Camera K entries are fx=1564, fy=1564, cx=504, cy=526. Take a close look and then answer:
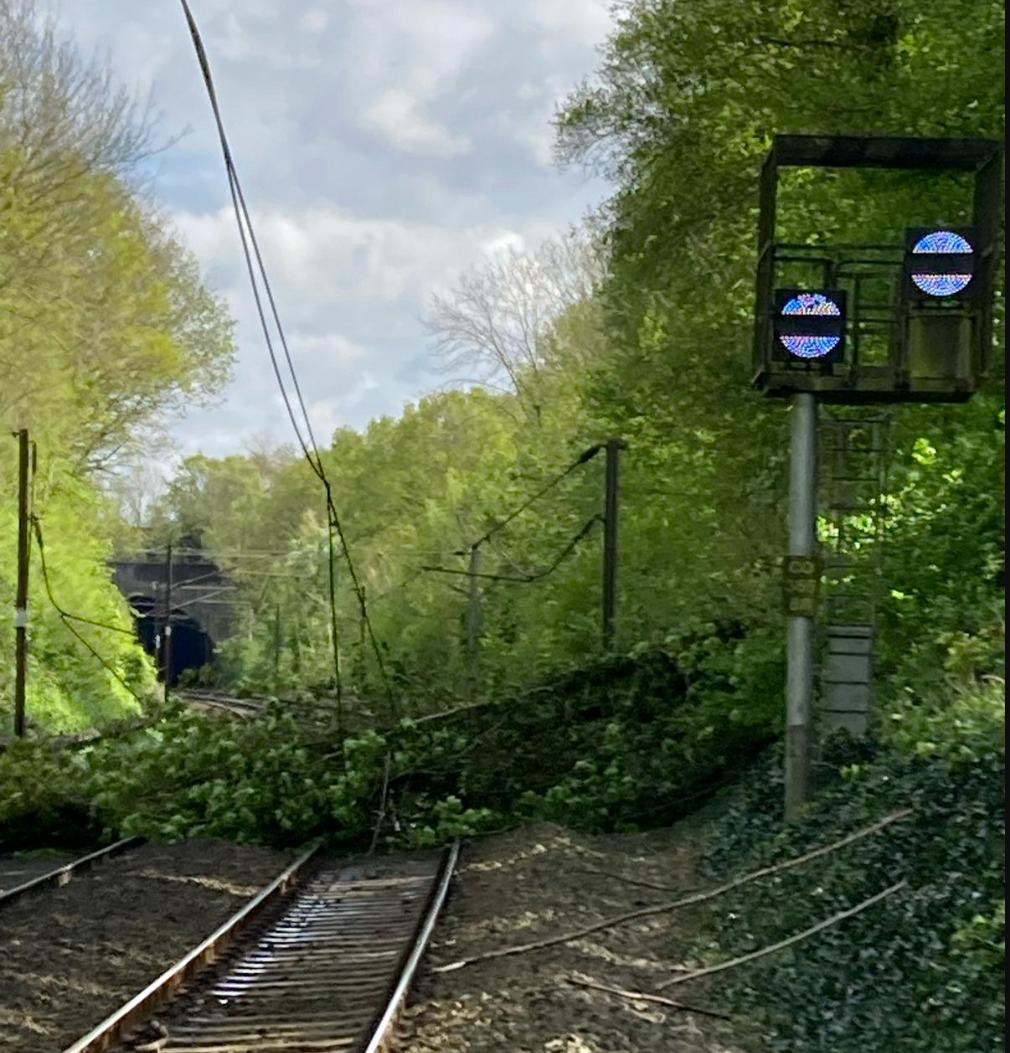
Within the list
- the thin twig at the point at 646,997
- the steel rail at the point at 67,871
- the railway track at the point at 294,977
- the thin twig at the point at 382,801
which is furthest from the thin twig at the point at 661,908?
the thin twig at the point at 382,801

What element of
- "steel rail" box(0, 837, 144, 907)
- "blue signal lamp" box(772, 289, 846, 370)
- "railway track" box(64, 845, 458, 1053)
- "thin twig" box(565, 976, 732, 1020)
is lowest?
"steel rail" box(0, 837, 144, 907)

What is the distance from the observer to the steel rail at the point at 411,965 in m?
8.39

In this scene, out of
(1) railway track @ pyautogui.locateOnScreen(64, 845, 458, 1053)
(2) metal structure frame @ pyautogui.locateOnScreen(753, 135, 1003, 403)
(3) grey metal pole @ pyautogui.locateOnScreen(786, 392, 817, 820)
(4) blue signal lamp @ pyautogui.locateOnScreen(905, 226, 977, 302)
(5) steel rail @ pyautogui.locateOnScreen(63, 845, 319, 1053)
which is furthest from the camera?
(3) grey metal pole @ pyautogui.locateOnScreen(786, 392, 817, 820)

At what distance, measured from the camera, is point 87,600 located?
131ft

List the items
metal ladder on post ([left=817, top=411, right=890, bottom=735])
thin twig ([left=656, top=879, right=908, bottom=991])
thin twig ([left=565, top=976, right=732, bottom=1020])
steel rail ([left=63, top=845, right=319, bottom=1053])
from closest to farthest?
steel rail ([left=63, top=845, right=319, bottom=1053]) < thin twig ([left=565, top=976, right=732, bottom=1020]) < thin twig ([left=656, top=879, right=908, bottom=991]) < metal ladder on post ([left=817, top=411, right=890, bottom=735])

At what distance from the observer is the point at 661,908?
11875 mm

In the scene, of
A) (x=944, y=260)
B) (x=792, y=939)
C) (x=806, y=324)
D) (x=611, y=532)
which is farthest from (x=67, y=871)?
(x=611, y=532)

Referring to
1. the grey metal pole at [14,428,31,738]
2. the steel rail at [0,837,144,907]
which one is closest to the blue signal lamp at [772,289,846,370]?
the steel rail at [0,837,144,907]

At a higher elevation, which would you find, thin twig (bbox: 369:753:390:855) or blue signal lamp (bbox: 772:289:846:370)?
blue signal lamp (bbox: 772:289:846:370)

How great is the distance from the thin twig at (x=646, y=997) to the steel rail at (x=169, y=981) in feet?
8.27

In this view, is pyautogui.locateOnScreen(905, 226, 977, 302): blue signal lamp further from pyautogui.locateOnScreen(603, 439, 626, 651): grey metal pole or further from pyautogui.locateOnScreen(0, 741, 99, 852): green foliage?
pyautogui.locateOnScreen(0, 741, 99, 852): green foliage

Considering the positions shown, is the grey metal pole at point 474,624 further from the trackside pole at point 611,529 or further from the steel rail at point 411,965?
the steel rail at point 411,965

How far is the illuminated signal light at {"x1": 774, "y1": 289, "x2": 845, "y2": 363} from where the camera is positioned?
496 inches

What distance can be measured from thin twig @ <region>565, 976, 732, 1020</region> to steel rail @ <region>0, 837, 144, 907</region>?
6.05 m
